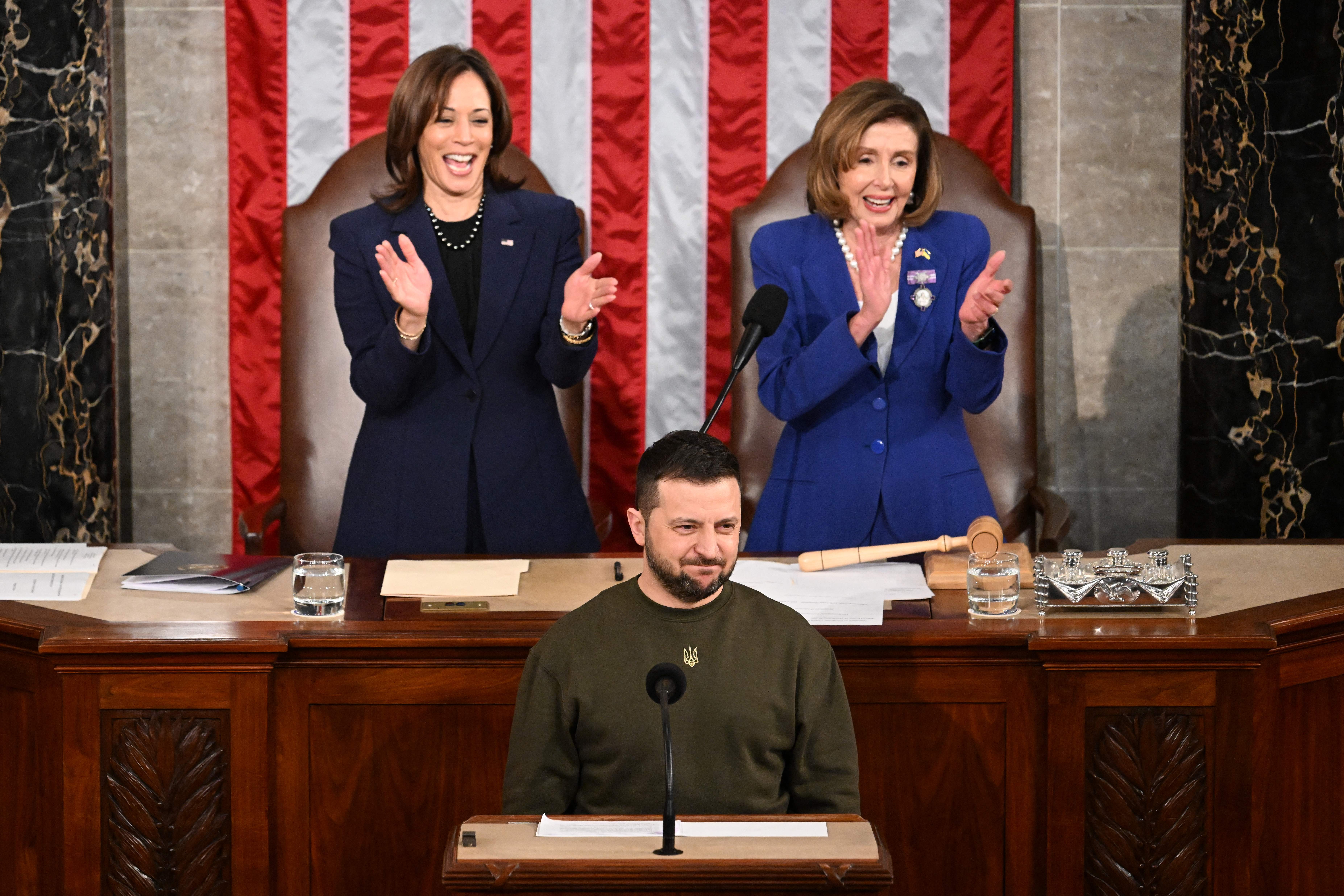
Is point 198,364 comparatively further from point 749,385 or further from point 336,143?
point 749,385

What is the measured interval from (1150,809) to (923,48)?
2702mm

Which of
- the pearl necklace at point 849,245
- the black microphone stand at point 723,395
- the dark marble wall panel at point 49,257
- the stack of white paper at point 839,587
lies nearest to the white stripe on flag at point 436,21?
the dark marble wall panel at point 49,257

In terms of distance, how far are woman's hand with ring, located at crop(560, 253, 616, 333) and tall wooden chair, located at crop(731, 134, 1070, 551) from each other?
1.04 m

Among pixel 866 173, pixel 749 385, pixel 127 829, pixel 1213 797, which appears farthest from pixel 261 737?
pixel 749 385

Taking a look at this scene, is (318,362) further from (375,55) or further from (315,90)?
(375,55)

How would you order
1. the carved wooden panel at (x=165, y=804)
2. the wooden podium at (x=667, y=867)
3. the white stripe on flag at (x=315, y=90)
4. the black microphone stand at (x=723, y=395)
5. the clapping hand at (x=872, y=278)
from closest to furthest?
the wooden podium at (x=667, y=867) → the carved wooden panel at (x=165, y=804) → the black microphone stand at (x=723, y=395) → the clapping hand at (x=872, y=278) → the white stripe on flag at (x=315, y=90)

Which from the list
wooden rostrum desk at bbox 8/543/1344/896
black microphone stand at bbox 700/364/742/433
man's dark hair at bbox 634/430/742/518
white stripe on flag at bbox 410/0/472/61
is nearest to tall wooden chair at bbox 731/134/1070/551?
white stripe on flag at bbox 410/0/472/61

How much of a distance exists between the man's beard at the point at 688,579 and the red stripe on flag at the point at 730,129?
229 cm

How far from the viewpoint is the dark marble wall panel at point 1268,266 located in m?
3.96

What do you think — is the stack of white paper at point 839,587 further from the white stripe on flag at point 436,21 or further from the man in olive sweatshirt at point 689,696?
the white stripe on flag at point 436,21

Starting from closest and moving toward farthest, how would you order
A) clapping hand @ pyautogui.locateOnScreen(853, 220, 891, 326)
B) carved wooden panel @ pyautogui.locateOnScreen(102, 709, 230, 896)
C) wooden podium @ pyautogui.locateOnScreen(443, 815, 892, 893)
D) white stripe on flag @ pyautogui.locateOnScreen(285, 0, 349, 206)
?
wooden podium @ pyautogui.locateOnScreen(443, 815, 892, 893), carved wooden panel @ pyautogui.locateOnScreen(102, 709, 230, 896), clapping hand @ pyautogui.locateOnScreen(853, 220, 891, 326), white stripe on flag @ pyautogui.locateOnScreen(285, 0, 349, 206)

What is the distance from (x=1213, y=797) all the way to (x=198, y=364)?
3335 mm

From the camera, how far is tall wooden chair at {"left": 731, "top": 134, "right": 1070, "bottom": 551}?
4328 mm

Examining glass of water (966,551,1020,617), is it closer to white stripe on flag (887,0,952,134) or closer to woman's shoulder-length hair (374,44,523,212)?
woman's shoulder-length hair (374,44,523,212)
